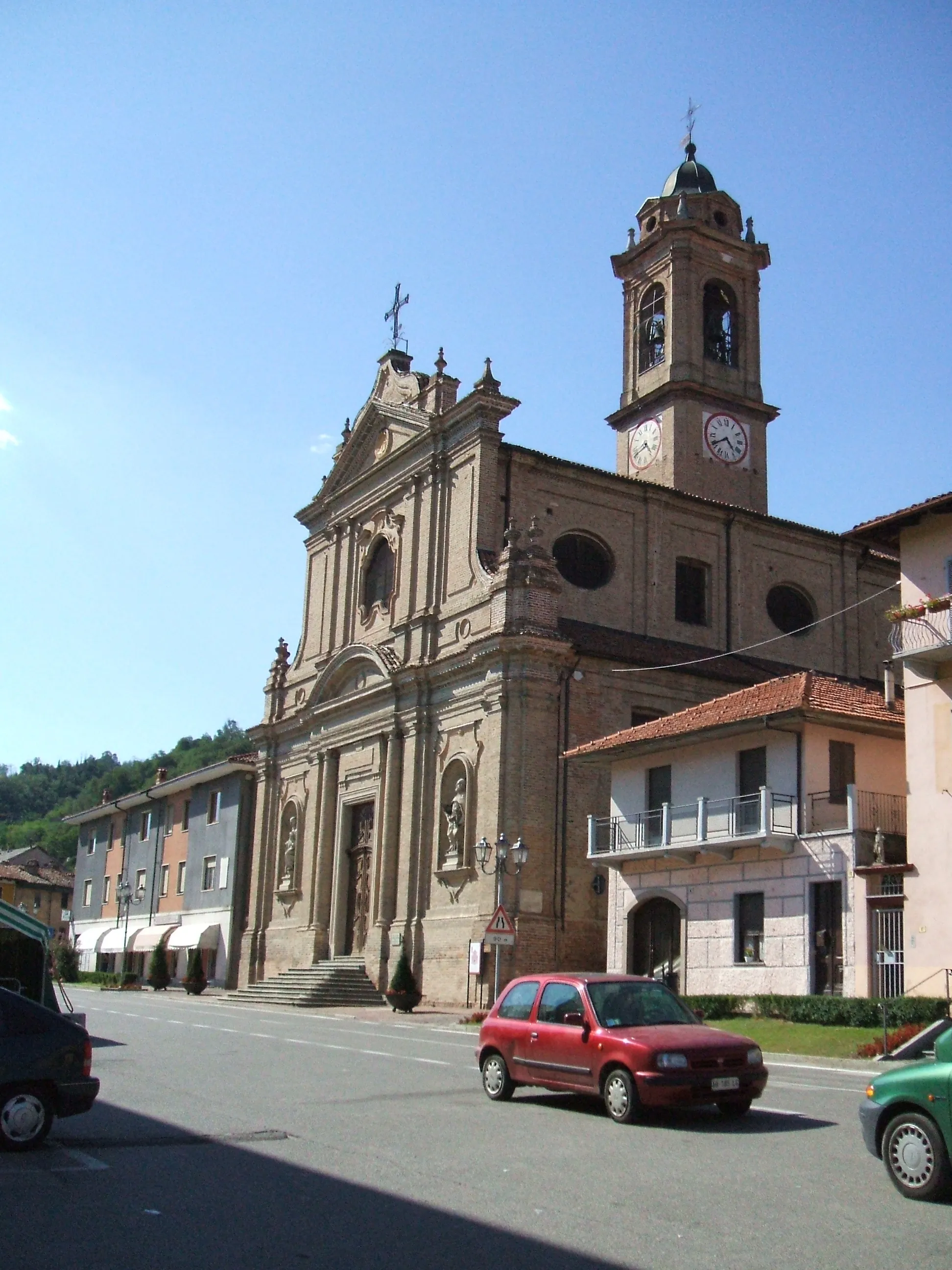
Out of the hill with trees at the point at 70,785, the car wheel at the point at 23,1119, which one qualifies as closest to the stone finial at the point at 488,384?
the car wheel at the point at 23,1119

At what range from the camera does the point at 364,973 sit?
4003cm

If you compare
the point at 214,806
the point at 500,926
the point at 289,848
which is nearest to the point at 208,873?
the point at 214,806

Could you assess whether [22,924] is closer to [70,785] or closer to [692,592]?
[692,592]

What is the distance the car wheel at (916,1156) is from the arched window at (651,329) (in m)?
43.2

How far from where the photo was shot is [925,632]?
24.2 metres

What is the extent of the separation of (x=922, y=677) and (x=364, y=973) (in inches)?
848

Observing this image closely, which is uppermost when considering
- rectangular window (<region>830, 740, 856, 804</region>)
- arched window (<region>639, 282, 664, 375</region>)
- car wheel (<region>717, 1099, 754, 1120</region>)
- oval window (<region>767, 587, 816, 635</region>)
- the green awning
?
arched window (<region>639, 282, 664, 375</region>)

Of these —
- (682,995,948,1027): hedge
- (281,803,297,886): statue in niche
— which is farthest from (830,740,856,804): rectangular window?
(281,803,297,886): statue in niche

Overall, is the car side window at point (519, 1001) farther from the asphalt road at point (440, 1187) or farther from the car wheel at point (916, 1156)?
the car wheel at point (916, 1156)

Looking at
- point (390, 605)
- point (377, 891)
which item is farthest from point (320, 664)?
point (377, 891)

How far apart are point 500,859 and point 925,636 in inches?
472

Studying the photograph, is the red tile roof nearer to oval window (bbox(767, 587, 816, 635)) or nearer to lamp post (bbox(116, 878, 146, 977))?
oval window (bbox(767, 587, 816, 635))

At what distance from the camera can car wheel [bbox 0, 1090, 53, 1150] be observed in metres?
10.3

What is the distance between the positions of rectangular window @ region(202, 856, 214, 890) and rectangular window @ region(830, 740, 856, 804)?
3241 centimetres
